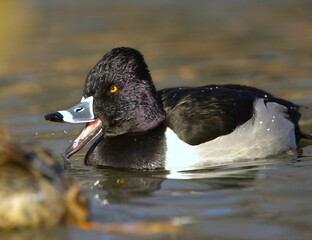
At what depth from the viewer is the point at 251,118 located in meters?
8.59

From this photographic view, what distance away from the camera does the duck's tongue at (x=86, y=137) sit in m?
8.54

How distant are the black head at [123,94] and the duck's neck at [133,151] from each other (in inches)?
3.1

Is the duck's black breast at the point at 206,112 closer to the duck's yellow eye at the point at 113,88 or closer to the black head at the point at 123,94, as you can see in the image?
the black head at the point at 123,94

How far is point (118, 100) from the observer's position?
8.56m

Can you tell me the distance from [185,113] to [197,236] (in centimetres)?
256

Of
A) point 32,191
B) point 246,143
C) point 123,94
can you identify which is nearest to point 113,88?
point 123,94

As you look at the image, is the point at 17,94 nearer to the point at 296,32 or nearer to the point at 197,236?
the point at 296,32

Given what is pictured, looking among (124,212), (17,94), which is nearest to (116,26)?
(17,94)

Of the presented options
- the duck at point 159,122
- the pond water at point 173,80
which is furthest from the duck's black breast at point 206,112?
the pond water at point 173,80

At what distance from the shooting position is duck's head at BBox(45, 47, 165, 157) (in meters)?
8.45

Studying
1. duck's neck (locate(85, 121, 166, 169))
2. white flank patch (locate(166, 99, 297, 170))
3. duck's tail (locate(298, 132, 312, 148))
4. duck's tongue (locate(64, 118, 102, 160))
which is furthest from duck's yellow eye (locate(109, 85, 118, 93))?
duck's tail (locate(298, 132, 312, 148))

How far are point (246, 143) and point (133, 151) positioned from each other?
41.7 inches

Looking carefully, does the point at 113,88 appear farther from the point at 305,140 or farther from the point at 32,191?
the point at 32,191

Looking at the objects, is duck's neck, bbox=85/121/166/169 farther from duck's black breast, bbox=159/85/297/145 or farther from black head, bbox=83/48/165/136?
duck's black breast, bbox=159/85/297/145
